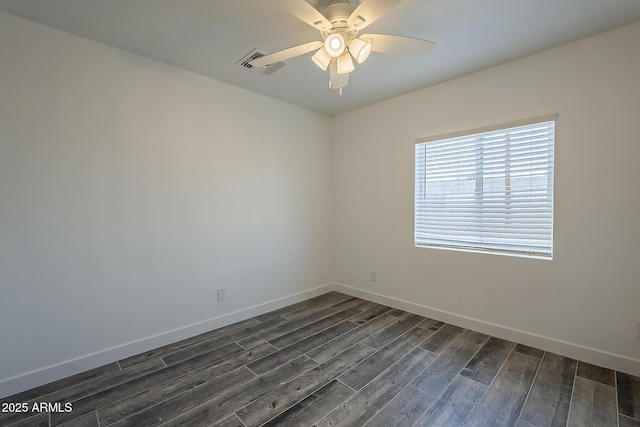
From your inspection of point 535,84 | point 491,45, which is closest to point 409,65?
point 491,45

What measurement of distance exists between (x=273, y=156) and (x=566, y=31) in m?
2.84

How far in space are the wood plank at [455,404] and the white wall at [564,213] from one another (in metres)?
0.95

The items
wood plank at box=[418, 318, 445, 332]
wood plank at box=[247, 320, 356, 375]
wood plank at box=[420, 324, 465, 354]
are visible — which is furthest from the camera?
wood plank at box=[418, 318, 445, 332]

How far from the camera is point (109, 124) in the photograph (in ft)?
7.42

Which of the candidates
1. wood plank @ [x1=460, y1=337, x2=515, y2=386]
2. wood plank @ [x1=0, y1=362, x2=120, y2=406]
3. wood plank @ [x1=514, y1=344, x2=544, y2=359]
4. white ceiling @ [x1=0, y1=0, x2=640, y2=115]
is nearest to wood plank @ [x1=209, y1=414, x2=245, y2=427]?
wood plank @ [x1=0, y1=362, x2=120, y2=406]

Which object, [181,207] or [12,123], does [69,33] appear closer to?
[12,123]

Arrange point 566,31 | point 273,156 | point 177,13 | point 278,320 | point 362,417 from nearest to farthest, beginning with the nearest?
point 362,417, point 177,13, point 566,31, point 278,320, point 273,156

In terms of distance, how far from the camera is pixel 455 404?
178cm

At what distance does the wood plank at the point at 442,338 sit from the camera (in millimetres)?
2469

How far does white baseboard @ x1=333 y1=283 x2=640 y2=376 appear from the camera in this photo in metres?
2.07

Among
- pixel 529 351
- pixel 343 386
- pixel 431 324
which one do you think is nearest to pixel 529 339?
pixel 529 351

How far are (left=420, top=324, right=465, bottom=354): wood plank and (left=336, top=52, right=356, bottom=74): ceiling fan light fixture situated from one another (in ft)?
7.85

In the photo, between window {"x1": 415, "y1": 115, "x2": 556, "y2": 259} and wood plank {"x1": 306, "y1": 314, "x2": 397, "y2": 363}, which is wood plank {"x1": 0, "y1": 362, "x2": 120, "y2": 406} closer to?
wood plank {"x1": 306, "y1": 314, "x2": 397, "y2": 363}

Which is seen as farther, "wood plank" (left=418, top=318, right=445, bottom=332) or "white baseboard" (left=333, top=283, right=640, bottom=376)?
"wood plank" (left=418, top=318, right=445, bottom=332)
